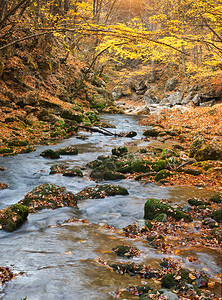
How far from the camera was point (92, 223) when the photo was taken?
5391 millimetres

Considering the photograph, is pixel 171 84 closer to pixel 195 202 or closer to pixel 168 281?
pixel 195 202

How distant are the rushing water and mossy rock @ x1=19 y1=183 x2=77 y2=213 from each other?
23cm

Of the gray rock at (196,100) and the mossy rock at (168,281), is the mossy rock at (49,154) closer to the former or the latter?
the mossy rock at (168,281)

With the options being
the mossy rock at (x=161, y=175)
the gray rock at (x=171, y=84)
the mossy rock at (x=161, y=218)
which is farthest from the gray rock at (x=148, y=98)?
the mossy rock at (x=161, y=218)

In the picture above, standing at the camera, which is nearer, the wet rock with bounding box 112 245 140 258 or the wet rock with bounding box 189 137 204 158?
the wet rock with bounding box 112 245 140 258

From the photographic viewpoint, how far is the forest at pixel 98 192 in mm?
3191

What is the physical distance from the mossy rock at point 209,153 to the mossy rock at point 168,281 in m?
7.85

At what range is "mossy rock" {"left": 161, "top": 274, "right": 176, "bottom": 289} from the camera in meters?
3.04

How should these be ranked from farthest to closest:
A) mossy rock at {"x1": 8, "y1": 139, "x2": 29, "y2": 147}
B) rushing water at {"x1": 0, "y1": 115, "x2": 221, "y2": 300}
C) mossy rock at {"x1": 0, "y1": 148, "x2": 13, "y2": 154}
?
mossy rock at {"x1": 8, "y1": 139, "x2": 29, "y2": 147} < mossy rock at {"x1": 0, "y1": 148, "x2": 13, "y2": 154} < rushing water at {"x1": 0, "y1": 115, "x2": 221, "y2": 300}

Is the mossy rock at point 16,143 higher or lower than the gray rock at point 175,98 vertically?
lower

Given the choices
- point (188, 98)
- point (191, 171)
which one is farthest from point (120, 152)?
point (188, 98)

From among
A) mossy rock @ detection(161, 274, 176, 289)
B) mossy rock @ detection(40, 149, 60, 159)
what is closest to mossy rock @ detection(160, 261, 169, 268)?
mossy rock @ detection(161, 274, 176, 289)

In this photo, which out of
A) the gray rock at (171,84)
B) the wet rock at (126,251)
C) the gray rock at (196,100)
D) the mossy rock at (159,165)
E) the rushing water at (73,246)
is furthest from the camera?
the gray rock at (171,84)

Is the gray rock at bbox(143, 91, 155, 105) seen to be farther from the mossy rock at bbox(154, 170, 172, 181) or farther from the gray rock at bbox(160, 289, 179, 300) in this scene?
the gray rock at bbox(160, 289, 179, 300)
